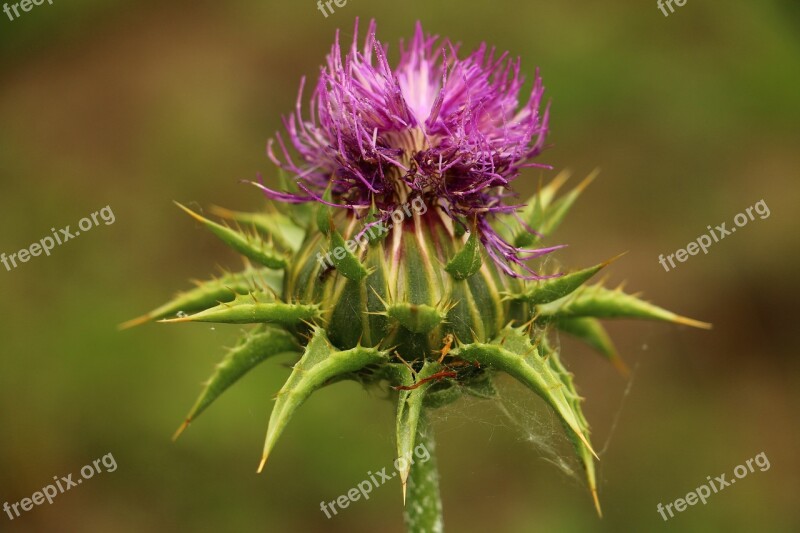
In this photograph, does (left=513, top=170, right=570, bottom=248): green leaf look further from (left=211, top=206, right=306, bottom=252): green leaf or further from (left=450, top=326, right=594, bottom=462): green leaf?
(left=211, top=206, right=306, bottom=252): green leaf

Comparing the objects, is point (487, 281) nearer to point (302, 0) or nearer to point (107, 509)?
point (107, 509)

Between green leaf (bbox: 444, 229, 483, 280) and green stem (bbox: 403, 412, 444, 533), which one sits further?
green stem (bbox: 403, 412, 444, 533)

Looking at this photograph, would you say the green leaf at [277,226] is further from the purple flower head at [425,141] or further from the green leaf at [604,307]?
the green leaf at [604,307]

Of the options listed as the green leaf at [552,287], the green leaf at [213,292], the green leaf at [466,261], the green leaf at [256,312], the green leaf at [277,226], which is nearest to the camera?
the green leaf at [256,312]

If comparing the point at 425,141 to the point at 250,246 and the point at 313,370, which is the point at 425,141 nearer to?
the point at 250,246

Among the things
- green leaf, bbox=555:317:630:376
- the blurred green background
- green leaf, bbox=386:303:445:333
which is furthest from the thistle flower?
the blurred green background

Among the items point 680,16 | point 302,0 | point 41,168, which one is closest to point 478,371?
point 41,168

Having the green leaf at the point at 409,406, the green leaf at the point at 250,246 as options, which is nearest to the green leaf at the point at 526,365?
the green leaf at the point at 409,406
